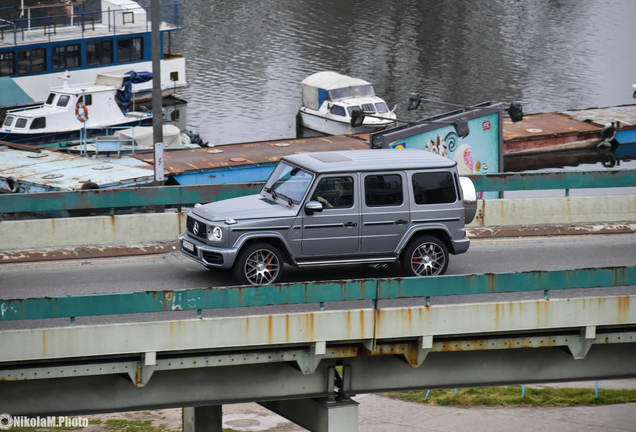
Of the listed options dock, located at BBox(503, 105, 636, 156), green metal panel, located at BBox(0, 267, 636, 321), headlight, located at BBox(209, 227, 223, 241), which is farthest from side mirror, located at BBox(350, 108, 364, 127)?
dock, located at BBox(503, 105, 636, 156)

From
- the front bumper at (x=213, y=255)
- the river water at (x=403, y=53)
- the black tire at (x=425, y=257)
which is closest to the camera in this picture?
the front bumper at (x=213, y=255)

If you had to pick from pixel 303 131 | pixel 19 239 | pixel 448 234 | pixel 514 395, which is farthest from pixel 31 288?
pixel 303 131

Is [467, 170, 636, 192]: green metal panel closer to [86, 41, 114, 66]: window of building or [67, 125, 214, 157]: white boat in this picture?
[67, 125, 214, 157]: white boat

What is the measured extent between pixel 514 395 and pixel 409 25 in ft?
161

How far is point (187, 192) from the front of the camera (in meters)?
15.1

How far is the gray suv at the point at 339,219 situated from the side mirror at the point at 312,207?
0.05 feet

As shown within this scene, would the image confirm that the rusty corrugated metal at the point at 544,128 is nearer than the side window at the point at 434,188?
No

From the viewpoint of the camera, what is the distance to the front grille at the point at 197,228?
1210 cm

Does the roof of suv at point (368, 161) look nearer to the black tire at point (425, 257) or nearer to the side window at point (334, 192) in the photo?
the side window at point (334, 192)

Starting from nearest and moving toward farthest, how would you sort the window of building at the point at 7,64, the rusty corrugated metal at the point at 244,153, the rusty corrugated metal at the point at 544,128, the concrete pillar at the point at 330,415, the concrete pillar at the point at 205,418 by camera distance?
the concrete pillar at the point at 330,415, the concrete pillar at the point at 205,418, the rusty corrugated metal at the point at 244,153, the rusty corrugated metal at the point at 544,128, the window of building at the point at 7,64

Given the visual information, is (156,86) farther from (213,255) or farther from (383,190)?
(383,190)

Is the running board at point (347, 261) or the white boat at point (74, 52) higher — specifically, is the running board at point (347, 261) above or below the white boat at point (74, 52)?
below

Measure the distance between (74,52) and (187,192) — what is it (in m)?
29.6

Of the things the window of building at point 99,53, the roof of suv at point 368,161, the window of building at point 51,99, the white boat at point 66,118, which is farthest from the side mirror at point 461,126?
the window of building at point 99,53
